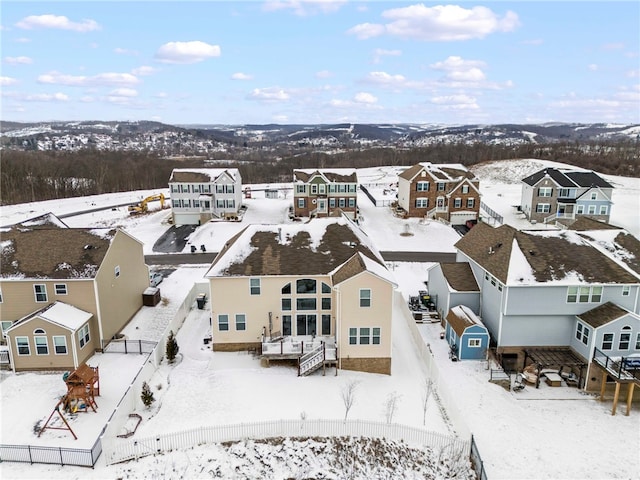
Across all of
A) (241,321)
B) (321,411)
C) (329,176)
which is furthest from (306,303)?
(329,176)

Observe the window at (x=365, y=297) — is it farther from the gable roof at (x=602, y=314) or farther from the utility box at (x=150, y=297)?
the utility box at (x=150, y=297)

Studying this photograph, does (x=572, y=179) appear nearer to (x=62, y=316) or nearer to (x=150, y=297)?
(x=150, y=297)

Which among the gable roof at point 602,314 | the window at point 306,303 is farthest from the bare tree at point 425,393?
the gable roof at point 602,314

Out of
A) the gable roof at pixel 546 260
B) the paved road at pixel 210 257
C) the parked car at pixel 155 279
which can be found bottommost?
the paved road at pixel 210 257

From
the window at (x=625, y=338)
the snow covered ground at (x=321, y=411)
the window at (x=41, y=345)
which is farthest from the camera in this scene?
the window at (x=41, y=345)

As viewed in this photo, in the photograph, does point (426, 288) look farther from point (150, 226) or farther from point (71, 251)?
point (150, 226)

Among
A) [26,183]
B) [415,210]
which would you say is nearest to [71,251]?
[415,210]
